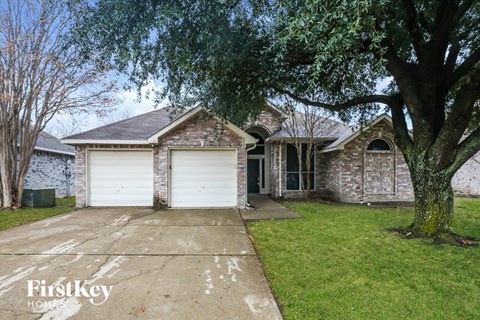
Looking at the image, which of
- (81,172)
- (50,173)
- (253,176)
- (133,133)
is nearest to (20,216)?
(81,172)

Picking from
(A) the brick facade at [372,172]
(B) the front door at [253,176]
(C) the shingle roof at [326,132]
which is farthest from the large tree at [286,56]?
(B) the front door at [253,176]

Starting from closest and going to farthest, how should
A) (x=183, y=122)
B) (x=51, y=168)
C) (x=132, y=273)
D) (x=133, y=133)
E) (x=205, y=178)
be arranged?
(x=132, y=273)
(x=183, y=122)
(x=205, y=178)
(x=133, y=133)
(x=51, y=168)

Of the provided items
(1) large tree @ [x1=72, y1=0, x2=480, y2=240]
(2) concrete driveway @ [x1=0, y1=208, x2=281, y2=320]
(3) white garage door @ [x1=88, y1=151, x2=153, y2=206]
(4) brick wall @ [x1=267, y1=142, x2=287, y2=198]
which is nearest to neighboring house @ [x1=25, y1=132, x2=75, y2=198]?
(3) white garage door @ [x1=88, y1=151, x2=153, y2=206]

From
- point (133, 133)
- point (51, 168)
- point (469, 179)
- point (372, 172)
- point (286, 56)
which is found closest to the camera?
point (286, 56)

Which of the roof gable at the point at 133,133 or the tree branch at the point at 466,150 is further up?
the roof gable at the point at 133,133

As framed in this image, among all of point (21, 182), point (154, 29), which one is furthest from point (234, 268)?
point (21, 182)

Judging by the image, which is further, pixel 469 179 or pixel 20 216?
pixel 469 179

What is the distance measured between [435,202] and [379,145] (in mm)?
7147

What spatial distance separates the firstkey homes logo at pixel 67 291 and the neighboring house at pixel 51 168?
1268 cm

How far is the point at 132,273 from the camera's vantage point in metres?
4.17

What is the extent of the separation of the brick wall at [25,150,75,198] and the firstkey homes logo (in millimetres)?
12684

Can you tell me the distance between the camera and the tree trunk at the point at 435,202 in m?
6.00

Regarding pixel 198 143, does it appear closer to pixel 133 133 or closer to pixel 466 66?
pixel 133 133

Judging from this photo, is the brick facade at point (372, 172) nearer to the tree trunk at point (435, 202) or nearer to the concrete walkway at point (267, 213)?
the concrete walkway at point (267, 213)
